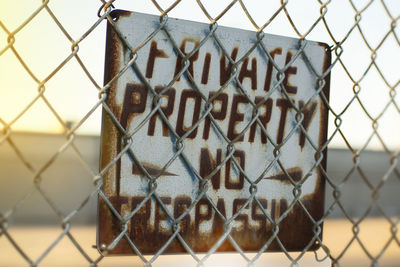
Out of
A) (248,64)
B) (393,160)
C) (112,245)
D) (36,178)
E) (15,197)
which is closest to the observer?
(36,178)

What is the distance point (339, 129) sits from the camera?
1.19 metres

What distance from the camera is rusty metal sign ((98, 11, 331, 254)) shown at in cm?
100

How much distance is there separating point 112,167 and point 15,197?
305 inches

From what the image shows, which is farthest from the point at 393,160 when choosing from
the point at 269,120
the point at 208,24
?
the point at 208,24

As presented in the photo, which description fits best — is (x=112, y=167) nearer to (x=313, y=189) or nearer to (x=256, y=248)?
(x=256, y=248)

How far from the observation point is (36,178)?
0.83m

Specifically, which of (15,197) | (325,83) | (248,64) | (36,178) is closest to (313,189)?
(325,83)

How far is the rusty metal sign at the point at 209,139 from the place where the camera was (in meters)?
1.00

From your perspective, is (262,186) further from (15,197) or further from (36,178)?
(15,197)

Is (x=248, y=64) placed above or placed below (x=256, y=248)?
above

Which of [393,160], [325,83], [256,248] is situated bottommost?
[256,248]

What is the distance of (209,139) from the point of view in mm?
1076

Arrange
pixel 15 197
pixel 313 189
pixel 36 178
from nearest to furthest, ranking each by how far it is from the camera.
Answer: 1. pixel 36 178
2. pixel 313 189
3. pixel 15 197

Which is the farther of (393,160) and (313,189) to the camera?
(393,160)
